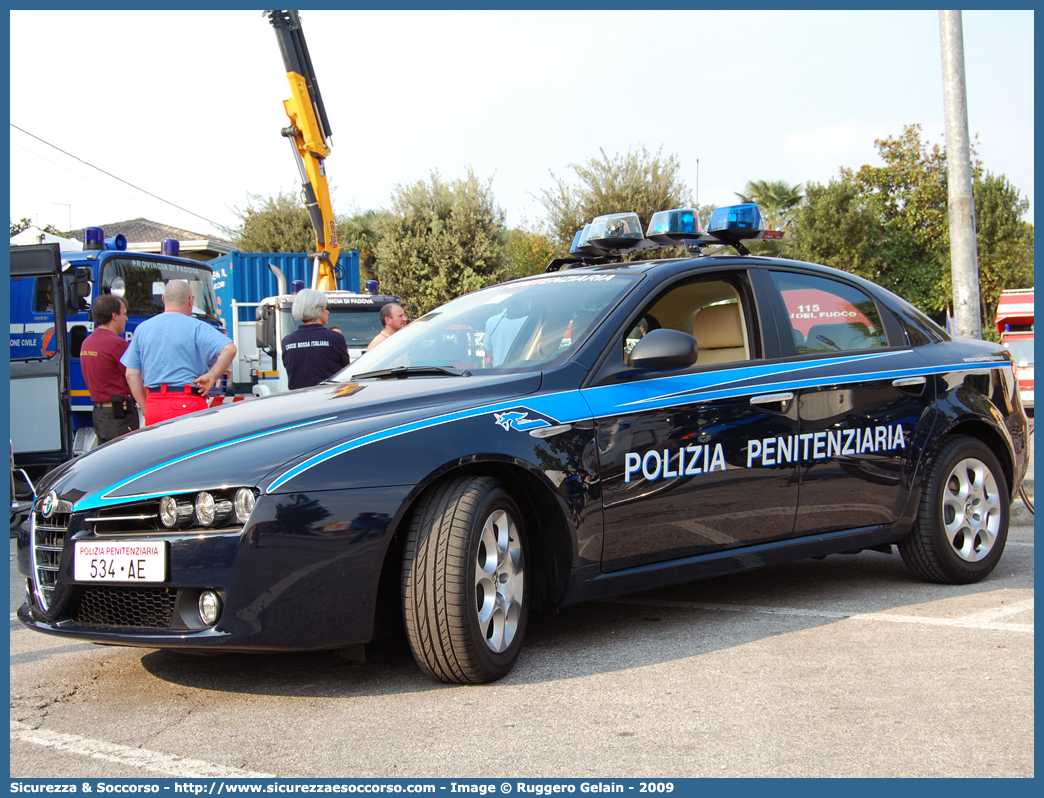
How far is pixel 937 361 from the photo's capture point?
5.10 metres

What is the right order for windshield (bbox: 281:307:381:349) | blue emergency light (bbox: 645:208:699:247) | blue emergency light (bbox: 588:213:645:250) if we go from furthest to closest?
windshield (bbox: 281:307:381:349)
blue emergency light (bbox: 588:213:645:250)
blue emergency light (bbox: 645:208:699:247)

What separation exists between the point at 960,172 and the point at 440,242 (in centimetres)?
2387

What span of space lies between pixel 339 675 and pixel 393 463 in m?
0.89

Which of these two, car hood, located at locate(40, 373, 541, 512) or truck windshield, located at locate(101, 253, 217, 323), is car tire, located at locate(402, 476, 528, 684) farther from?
truck windshield, located at locate(101, 253, 217, 323)

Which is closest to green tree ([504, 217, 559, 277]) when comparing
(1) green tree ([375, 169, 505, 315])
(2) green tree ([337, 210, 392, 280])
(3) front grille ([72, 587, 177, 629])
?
(1) green tree ([375, 169, 505, 315])

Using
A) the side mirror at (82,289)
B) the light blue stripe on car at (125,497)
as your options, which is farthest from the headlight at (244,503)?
the side mirror at (82,289)

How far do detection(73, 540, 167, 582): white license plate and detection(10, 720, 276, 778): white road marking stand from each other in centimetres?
48

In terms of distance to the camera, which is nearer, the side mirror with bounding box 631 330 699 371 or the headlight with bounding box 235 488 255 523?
the headlight with bounding box 235 488 255 523

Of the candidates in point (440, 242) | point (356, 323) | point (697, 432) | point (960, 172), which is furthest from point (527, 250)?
point (697, 432)

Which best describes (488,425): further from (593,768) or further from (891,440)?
→ (891,440)

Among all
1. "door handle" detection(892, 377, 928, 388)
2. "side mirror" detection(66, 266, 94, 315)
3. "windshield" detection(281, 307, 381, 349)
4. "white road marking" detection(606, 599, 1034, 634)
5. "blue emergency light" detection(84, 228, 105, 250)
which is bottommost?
"white road marking" detection(606, 599, 1034, 634)

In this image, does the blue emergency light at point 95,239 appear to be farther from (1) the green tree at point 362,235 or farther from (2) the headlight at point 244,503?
(1) the green tree at point 362,235

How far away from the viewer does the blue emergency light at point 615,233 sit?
18.0 ft

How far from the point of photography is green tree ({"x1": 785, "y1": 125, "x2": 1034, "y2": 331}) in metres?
29.7
